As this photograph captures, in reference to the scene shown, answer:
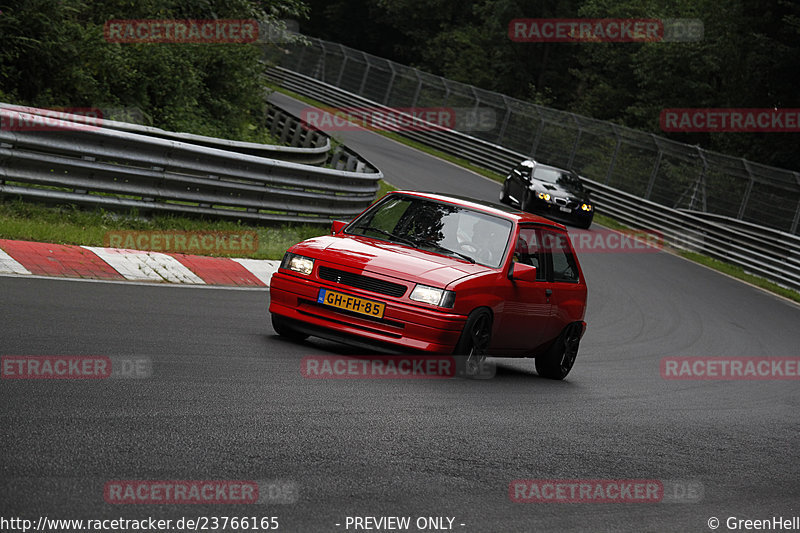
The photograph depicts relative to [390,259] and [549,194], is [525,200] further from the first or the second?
[390,259]

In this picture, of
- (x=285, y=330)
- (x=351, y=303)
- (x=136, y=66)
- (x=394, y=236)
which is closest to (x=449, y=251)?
(x=394, y=236)

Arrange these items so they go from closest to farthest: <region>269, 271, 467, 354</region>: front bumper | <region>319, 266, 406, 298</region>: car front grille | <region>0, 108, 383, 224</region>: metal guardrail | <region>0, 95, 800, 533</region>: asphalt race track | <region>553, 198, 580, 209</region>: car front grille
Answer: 1. <region>0, 95, 800, 533</region>: asphalt race track
2. <region>269, 271, 467, 354</region>: front bumper
3. <region>319, 266, 406, 298</region>: car front grille
4. <region>0, 108, 383, 224</region>: metal guardrail
5. <region>553, 198, 580, 209</region>: car front grille

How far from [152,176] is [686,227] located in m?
20.4

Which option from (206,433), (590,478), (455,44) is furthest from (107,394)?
(455,44)

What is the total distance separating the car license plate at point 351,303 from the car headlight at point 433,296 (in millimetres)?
272

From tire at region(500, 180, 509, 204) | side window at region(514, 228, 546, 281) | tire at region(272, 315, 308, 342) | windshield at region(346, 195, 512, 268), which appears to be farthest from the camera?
tire at region(500, 180, 509, 204)

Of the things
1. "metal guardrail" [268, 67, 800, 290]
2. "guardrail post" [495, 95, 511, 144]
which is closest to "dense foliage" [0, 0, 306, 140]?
"metal guardrail" [268, 67, 800, 290]

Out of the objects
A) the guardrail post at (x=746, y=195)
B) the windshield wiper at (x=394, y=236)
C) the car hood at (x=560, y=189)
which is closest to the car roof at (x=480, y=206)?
the windshield wiper at (x=394, y=236)

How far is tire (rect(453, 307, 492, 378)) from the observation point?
8.37m

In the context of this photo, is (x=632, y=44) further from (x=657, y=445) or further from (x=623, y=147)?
(x=657, y=445)

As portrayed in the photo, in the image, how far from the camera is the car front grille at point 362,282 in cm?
827

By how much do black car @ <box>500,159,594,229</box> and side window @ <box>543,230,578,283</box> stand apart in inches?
706

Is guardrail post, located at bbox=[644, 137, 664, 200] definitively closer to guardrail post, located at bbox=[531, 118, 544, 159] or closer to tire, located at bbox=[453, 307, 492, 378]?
guardrail post, located at bbox=[531, 118, 544, 159]

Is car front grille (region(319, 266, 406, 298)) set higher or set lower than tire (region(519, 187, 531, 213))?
higher
